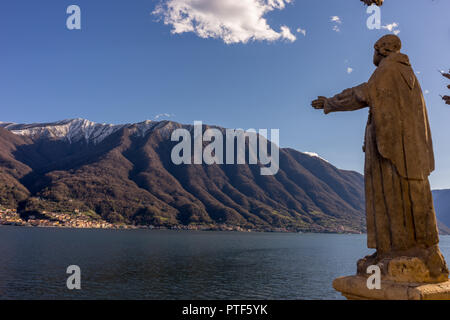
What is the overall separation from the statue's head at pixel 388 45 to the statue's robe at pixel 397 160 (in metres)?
0.20

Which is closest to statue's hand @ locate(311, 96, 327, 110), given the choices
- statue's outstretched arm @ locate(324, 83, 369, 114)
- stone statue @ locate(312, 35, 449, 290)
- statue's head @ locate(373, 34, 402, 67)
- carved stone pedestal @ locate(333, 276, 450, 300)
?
statue's outstretched arm @ locate(324, 83, 369, 114)

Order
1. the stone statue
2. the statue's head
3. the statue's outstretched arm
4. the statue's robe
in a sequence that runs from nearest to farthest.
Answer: the stone statue → the statue's robe → the statue's outstretched arm → the statue's head

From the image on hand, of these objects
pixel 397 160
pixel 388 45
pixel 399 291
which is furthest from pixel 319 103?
pixel 399 291

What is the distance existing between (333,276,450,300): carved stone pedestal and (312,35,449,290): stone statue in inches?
6.3

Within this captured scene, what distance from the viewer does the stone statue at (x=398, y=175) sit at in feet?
15.6

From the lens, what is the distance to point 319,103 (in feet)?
20.0

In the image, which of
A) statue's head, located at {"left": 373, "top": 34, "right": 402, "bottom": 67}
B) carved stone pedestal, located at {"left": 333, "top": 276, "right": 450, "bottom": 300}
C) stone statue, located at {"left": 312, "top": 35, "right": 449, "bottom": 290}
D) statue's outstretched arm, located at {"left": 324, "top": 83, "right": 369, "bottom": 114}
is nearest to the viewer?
carved stone pedestal, located at {"left": 333, "top": 276, "right": 450, "bottom": 300}

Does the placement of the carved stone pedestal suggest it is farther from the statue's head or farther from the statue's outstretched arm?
the statue's head

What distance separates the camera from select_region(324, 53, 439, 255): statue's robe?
196 inches

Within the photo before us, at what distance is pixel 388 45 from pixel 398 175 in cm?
221

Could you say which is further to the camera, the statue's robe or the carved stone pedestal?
the statue's robe

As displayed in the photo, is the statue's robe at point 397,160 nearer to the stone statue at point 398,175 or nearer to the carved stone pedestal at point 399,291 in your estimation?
the stone statue at point 398,175
